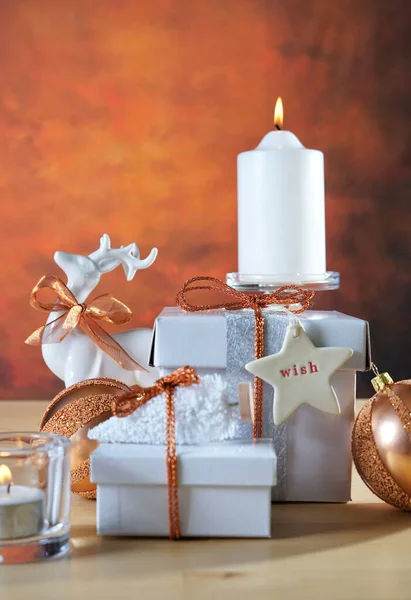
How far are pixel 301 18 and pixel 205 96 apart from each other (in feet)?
0.83

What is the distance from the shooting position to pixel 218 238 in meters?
1.71

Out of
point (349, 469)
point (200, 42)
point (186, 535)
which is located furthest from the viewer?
point (200, 42)

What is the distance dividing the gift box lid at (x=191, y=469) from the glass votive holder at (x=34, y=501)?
Answer: 1.5 inches

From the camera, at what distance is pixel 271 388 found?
79 centimetres

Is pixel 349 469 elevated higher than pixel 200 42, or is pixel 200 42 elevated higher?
pixel 200 42

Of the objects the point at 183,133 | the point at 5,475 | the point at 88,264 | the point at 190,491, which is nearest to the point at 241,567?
the point at 190,491

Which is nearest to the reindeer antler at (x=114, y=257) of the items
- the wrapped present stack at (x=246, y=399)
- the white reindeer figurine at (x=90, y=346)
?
the white reindeer figurine at (x=90, y=346)

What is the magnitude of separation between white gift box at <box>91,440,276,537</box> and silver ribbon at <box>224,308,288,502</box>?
0.37ft

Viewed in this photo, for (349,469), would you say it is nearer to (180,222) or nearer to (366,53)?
(180,222)

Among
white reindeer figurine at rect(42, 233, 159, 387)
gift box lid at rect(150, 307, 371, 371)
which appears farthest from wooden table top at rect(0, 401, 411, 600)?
white reindeer figurine at rect(42, 233, 159, 387)

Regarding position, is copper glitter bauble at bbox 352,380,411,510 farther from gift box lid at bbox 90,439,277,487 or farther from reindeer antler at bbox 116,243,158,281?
reindeer antler at bbox 116,243,158,281

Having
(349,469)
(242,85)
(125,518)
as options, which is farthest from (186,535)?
(242,85)

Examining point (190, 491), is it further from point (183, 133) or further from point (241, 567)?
point (183, 133)

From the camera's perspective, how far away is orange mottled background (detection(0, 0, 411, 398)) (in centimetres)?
166
